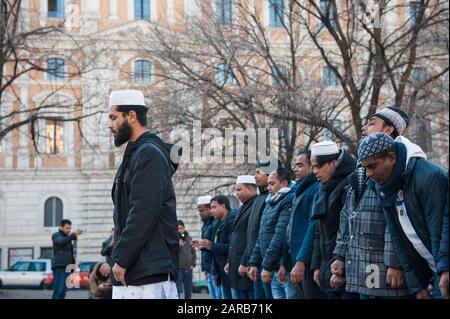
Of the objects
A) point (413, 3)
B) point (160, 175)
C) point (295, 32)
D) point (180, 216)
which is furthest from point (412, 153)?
point (180, 216)

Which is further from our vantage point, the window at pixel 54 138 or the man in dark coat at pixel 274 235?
the window at pixel 54 138

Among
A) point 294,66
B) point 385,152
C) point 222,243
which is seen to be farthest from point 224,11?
point 385,152

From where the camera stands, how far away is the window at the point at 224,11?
76.1 feet

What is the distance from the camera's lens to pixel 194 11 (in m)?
24.0

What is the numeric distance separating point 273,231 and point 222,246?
266cm

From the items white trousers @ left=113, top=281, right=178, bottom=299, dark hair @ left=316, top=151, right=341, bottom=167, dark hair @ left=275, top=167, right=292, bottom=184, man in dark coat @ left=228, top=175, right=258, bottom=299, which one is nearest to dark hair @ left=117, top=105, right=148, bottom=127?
white trousers @ left=113, top=281, right=178, bottom=299

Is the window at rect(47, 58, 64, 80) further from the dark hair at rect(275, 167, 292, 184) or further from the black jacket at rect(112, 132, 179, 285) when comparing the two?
the black jacket at rect(112, 132, 179, 285)

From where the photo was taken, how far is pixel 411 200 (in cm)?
601

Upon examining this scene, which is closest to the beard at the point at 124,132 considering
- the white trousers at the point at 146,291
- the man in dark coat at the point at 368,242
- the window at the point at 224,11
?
the white trousers at the point at 146,291

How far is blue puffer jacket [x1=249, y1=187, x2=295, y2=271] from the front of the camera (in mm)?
9367

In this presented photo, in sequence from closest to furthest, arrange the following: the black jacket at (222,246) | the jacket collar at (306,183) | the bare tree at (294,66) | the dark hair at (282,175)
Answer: the jacket collar at (306,183) < the dark hair at (282,175) < the black jacket at (222,246) < the bare tree at (294,66)

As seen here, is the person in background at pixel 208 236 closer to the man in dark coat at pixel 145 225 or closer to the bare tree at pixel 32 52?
the man in dark coat at pixel 145 225

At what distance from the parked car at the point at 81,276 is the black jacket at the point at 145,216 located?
27.3 feet

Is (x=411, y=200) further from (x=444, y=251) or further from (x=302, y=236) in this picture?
(x=302, y=236)
